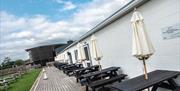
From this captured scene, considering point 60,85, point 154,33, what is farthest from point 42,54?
point 154,33

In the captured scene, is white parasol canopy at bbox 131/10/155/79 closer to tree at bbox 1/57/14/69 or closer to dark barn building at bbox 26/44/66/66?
dark barn building at bbox 26/44/66/66

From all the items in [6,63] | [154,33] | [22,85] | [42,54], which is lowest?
[22,85]

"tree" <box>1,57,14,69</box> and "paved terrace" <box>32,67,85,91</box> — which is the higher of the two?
"tree" <box>1,57,14,69</box>

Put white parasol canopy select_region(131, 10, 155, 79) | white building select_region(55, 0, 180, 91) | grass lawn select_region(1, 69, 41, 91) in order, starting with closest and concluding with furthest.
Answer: white parasol canopy select_region(131, 10, 155, 79), white building select_region(55, 0, 180, 91), grass lawn select_region(1, 69, 41, 91)

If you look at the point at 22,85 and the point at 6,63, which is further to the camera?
the point at 6,63

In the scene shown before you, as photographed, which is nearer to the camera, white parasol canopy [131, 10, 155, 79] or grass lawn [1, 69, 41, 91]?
white parasol canopy [131, 10, 155, 79]

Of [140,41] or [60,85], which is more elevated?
[140,41]

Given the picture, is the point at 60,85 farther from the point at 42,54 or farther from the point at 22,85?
the point at 42,54

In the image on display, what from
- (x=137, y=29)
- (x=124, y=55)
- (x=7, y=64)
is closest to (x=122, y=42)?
(x=124, y=55)

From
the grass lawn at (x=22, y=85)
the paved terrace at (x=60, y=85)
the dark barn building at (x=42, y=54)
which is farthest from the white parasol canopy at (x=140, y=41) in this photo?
the dark barn building at (x=42, y=54)

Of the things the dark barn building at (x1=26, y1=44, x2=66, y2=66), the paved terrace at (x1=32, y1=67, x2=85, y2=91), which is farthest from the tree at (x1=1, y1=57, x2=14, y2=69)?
the paved terrace at (x1=32, y1=67, x2=85, y2=91)

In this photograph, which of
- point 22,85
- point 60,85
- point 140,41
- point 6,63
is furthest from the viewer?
point 6,63

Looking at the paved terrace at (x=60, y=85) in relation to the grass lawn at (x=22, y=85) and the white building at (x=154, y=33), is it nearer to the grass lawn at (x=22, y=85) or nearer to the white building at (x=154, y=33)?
the grass lawn at (x=22, y=85)

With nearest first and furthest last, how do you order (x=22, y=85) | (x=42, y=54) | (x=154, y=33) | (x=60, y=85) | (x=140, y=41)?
(x=140, y=41) < (x=154, y=33) < (x=60, y=85) < (x=22, y=85) < (x=42, y=54)
